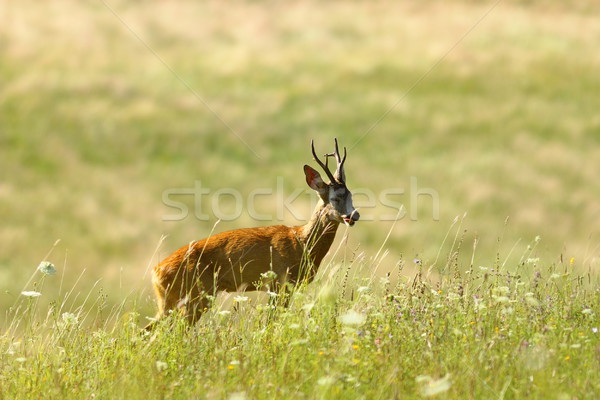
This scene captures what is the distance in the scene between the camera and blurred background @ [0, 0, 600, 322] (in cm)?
2520

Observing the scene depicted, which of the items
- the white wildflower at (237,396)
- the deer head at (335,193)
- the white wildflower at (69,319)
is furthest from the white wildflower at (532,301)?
the deer head at (335,193)

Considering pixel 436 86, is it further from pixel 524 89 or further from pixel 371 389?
pixel 371 389

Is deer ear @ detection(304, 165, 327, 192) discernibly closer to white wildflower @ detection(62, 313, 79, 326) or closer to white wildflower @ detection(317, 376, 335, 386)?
white wildflower @ detection(62, 313, 79, 326)

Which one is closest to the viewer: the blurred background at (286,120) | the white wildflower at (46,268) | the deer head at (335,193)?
the white wildflower at (46,268)

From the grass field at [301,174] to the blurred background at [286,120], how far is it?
3.9 inches

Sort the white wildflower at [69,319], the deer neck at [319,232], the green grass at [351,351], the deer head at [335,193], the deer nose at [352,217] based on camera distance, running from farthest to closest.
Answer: the deer neck at [319,232], the deer head at [335,193], the deer nose at [352,217], the white wildflower at [69,319], the green grass at [351,351]

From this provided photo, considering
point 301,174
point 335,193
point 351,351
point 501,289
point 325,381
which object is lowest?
point 325,381

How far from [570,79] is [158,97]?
14865 millimetres

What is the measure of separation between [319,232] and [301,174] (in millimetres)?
19177

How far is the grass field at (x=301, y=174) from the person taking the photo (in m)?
5.77

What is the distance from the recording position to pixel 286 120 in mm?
34188

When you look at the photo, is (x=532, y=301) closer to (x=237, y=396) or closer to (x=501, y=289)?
(x=501, y=289)

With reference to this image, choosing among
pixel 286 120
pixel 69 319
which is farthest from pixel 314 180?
pixel 286 120

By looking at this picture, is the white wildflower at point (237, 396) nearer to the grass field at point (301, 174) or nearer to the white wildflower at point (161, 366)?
the grass field at point (301, 174)
